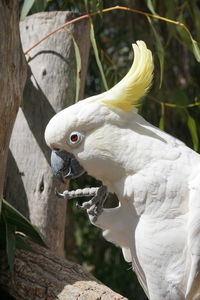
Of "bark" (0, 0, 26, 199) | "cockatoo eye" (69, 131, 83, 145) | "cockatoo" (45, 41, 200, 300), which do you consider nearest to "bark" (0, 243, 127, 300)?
"cockatoo" (45, 41, 200, 300)

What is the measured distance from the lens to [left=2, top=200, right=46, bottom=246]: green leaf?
206cm

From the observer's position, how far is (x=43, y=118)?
214cm

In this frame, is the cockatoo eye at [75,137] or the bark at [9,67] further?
the bark at [9,67]

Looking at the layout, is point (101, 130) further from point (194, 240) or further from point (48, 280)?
point (48, 280)

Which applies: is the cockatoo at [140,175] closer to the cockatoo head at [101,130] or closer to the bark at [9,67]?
the cockatoo head at [101,130]

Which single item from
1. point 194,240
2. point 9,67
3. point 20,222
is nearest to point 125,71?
point 20,222

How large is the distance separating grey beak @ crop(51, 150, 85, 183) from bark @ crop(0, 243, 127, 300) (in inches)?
15.7

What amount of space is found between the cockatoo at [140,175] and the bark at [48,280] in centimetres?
28

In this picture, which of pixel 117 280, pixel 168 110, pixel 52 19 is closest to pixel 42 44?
pixel 52 19

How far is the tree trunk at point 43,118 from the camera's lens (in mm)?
2127

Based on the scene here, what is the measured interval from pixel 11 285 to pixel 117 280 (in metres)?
1.45

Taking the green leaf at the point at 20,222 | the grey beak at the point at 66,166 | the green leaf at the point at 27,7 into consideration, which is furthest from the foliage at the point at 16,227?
the green leaf at the point at 27,7

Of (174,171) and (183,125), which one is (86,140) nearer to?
(174,171)

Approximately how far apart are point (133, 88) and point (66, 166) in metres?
0.25
